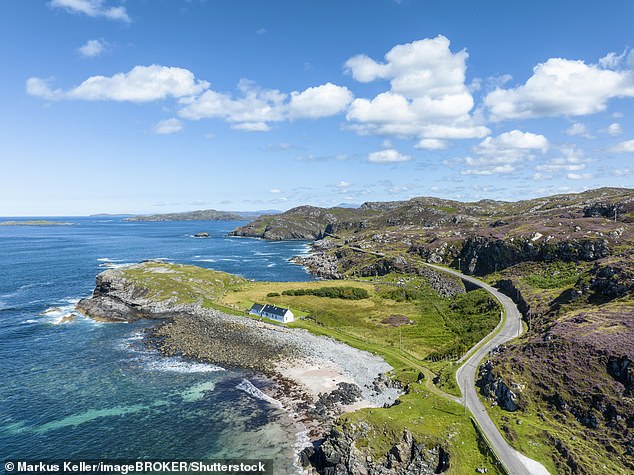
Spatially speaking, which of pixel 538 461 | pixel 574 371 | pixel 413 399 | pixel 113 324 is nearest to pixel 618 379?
pixel 574 371

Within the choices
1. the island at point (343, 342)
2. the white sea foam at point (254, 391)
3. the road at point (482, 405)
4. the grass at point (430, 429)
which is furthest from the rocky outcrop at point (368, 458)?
the white sea foam at point (254, 391)

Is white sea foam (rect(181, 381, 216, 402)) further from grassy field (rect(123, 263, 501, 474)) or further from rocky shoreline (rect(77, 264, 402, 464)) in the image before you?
grassy field (rect(123, 263, 501, 474))

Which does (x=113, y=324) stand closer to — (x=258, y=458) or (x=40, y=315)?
(x=40, y=315)

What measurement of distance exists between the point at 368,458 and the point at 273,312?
201ft

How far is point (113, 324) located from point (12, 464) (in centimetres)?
5934

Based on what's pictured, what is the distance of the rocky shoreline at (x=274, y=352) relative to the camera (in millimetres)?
62156

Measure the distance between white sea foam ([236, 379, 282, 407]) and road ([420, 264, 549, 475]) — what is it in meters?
30.6

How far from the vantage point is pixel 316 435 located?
53594mm

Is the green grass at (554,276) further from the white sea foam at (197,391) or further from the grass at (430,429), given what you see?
the white sea foam at (197,391)

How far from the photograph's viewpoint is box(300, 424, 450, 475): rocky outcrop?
148 ft

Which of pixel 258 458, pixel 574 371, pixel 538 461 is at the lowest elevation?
pixel 258 458

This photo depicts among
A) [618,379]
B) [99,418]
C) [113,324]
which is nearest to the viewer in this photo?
[618,379]

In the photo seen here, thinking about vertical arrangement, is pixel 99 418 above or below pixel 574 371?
below

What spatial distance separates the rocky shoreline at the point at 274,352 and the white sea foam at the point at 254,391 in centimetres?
113
